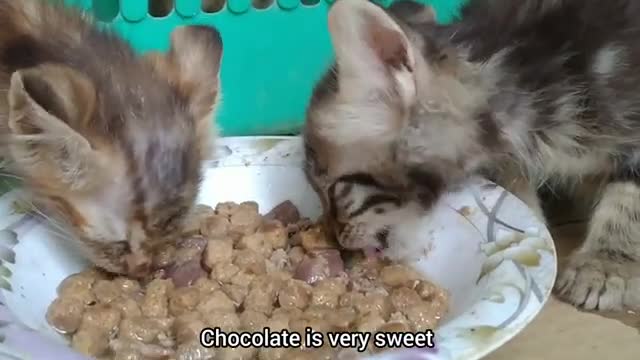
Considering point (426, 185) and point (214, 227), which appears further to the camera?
point (214, 227)

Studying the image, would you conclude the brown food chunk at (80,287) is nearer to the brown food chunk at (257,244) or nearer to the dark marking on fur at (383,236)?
the brown food chunk at (257,244)

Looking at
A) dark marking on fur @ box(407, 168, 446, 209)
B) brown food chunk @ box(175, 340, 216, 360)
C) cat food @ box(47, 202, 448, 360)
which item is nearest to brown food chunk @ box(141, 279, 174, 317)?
cat food @ box(47, 202, 448, 360)

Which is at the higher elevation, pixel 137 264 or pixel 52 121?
pixel 52 121

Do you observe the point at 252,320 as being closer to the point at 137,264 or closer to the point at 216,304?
the point at 216,304

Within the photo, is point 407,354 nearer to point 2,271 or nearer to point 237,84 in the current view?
point 2,271

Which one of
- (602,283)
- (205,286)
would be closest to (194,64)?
(205,286)

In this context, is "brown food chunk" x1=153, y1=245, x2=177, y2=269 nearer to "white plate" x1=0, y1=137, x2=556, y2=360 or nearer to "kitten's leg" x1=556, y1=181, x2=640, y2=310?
"white plate" x1=0, y1=137, x2=556, y2=360
